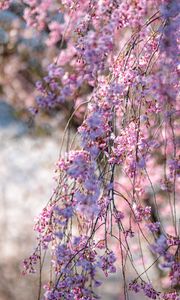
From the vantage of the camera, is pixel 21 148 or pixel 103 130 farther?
pixel 21 148

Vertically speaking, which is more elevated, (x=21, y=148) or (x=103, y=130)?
(x=21, y=148)

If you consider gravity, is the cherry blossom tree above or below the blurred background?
below

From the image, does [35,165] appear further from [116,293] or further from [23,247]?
[116,293]

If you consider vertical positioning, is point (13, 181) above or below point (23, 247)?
above

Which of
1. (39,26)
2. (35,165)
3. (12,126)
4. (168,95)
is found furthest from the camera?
(35,165)

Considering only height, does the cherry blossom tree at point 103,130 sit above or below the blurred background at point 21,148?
below

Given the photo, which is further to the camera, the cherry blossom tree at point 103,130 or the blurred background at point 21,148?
the blurred background at point 21,148

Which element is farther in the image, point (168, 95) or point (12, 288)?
point (12, 288)

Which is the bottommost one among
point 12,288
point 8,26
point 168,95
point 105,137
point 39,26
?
point 168,95

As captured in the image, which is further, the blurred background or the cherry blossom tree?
the blurred background

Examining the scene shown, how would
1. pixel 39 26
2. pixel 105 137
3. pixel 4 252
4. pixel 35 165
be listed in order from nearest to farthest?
pixel 105 137 → pixel 39 26 → pixel 35 165 → pixel 4 252

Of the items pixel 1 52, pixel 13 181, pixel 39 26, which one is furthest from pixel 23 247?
pixel 39 26
